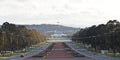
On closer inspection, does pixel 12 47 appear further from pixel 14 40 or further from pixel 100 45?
pixel 100 45

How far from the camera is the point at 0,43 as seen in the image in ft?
366

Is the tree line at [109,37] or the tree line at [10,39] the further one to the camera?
the tree line at [10,39]

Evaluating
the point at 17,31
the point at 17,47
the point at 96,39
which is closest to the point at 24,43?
the point at 17,31


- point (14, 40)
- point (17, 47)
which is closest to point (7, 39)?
point (14, 40)

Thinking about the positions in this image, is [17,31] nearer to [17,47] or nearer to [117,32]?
[17,47]

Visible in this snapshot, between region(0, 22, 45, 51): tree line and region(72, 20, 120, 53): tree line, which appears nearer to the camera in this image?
region(72, 20, 120, 53): tree line

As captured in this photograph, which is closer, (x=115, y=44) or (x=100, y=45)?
(x=115, y=44)

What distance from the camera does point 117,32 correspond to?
110375mm

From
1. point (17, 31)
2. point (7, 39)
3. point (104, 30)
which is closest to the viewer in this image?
point (7, 39)

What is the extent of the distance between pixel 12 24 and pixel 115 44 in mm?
63700

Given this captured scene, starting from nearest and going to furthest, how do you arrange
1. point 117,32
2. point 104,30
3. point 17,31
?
point 117,32, point 104,30, point 17,31

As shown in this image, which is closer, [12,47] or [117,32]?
[117,32]

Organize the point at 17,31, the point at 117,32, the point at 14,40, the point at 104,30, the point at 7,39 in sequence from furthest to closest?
the point at 17,31 < the point at 104,30 < the point at 14,40 < the point at 7,39 < the point at 117,32

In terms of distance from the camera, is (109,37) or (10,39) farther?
(10,39)
